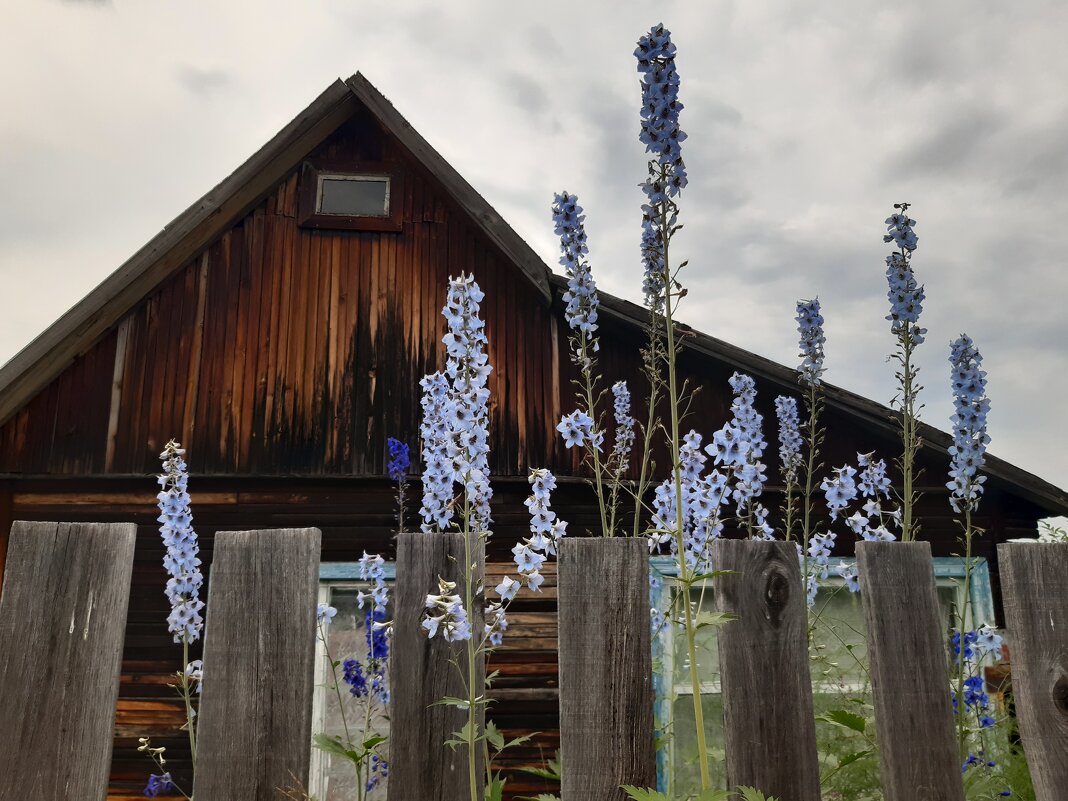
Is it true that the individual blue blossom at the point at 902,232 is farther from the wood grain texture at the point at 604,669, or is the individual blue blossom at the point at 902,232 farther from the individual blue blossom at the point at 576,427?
the wood grain texture at the point at 604,669

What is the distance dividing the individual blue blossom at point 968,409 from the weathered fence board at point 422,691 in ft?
10.4

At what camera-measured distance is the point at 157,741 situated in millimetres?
7137

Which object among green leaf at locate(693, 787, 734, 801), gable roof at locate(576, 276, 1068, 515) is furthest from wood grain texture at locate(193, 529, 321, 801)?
gable roof at locate(576, 276, 1068, 515)

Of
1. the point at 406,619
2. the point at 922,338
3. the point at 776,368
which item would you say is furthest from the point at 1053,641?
the point at 776,368

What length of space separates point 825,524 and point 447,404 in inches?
239

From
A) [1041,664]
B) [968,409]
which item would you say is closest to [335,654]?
[968,409]

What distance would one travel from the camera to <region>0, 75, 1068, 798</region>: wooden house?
24.3 ft

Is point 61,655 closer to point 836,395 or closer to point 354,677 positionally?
point 354,677

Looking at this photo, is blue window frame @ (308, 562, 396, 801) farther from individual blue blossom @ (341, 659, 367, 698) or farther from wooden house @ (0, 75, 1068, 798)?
individual blue blossom @ (341, 659, 367, 698)

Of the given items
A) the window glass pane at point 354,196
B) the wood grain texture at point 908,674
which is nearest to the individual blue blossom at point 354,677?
the wood grain texture at point 908,674

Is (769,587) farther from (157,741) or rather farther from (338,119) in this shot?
(338,119)

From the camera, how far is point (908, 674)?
6.59ft

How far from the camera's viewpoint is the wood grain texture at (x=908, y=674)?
1.96m

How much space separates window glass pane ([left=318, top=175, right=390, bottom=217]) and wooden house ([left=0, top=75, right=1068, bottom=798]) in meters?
0.20
